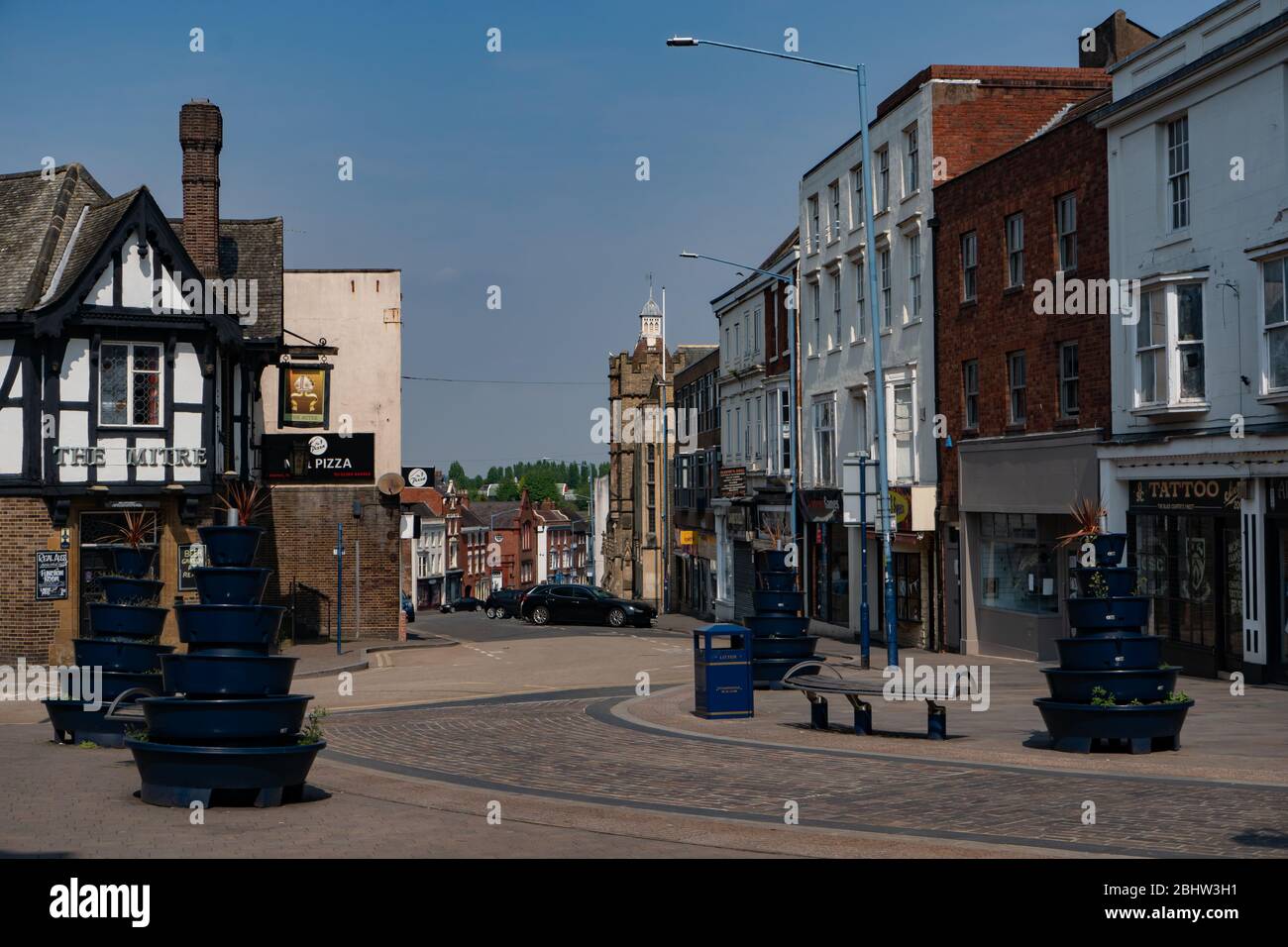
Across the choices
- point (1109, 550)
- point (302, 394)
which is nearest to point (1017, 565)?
point (1109, 550)

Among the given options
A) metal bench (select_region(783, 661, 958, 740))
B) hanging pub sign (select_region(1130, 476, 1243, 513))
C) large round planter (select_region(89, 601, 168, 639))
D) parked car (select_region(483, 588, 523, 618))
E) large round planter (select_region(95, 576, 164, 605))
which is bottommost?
parked car (select_region(483, 588, 523, 618))

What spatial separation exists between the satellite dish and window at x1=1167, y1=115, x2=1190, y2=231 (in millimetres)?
23114

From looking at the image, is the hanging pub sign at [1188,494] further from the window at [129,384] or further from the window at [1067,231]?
the window at [129,384]

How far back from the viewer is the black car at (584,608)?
172 feet

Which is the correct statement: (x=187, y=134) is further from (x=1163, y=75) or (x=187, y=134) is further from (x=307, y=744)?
(x=307, y=744)

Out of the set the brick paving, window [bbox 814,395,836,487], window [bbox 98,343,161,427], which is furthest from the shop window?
window [bbox 98,343,161,427]

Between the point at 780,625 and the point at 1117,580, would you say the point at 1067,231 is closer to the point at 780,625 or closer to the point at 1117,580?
the point at 780,625

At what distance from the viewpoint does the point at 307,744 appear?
42.1 feet

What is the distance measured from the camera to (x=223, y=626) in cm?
1291

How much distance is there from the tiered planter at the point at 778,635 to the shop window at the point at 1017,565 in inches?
320

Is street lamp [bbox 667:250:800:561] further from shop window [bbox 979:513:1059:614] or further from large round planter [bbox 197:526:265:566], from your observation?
large round planter [bbox 197:526:265:566]

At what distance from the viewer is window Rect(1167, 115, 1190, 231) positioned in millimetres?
25359

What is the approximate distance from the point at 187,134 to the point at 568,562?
14282 centimetres
